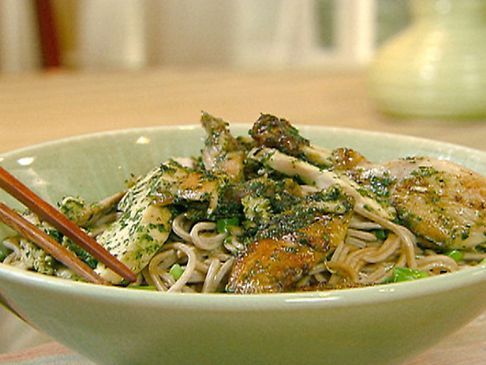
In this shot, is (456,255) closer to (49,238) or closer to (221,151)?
(221,151)

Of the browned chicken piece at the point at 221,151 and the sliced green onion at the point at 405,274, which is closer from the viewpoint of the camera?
the sliced green onion at the point at 405,274

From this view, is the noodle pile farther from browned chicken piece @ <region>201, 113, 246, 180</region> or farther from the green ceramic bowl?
the green ceramic bowl

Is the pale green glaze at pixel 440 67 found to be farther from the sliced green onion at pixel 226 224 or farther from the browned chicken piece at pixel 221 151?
the sliced green onion at pixel 226 224

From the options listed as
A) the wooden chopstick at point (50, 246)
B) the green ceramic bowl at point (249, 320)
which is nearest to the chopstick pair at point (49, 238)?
the wooden chopstick at point (50, 246)

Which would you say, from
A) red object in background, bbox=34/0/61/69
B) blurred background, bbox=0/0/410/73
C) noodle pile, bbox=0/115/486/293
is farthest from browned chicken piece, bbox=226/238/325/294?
red object in background, bbox=34/0/61/69

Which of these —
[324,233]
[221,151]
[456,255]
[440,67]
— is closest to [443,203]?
[456,255]

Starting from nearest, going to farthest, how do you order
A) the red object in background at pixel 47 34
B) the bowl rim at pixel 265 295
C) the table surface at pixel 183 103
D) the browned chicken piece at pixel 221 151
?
the bowl rim at pixel 265 295 → the browned chicken piece at pixel 221 151 → the table surface at pixel 183 103 → the red object in background at pixel 47 34
